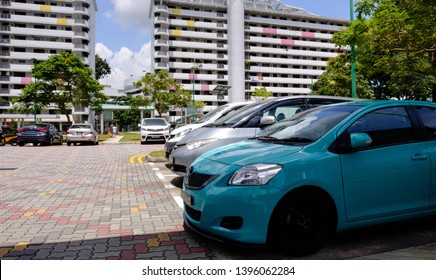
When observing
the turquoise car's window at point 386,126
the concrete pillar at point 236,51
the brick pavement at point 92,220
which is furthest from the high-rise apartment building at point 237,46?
the turquoise car's window at point 386,126

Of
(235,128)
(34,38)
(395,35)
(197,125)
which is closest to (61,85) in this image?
(197,125)

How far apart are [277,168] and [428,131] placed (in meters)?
2.00

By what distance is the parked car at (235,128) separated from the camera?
5.99 meters

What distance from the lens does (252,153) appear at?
3.40 metres

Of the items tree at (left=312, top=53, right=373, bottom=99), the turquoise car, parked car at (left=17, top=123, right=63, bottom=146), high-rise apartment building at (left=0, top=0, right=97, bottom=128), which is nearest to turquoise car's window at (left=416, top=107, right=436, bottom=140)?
the turquoise car

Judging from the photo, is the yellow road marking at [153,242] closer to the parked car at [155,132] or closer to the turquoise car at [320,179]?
the turquoise car at [320,179]

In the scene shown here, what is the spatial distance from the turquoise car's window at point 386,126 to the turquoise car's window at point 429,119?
0.71ft

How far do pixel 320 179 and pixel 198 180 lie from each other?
1.15 m

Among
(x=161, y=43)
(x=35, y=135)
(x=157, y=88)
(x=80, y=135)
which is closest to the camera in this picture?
(x=35, y=135)

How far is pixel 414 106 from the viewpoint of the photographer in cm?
402

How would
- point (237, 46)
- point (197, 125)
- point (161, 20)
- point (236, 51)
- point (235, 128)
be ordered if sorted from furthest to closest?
point (236, 51)
point (237, 46)
point (161, 20)
point (197, 125)
point (235, 128)

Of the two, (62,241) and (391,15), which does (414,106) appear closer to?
(62,241)

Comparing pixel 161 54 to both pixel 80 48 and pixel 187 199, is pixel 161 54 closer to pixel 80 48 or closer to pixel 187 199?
pixel 80 48

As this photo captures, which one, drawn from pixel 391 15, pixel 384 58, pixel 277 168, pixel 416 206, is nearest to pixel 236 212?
pixel 277 168
